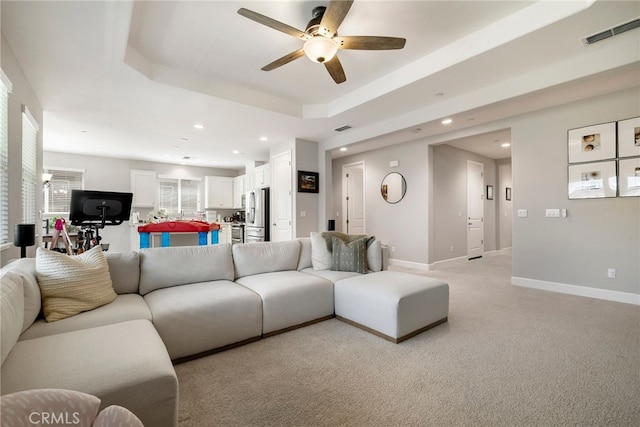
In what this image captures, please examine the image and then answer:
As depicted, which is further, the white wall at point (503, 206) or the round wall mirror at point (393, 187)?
the white wall at point (503, 206)

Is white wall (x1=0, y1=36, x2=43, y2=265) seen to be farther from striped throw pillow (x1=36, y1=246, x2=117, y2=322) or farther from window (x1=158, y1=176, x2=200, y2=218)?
window (x1=158, y1=176, x2=200, y2=218)

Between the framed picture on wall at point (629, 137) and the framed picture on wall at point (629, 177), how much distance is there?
9cm

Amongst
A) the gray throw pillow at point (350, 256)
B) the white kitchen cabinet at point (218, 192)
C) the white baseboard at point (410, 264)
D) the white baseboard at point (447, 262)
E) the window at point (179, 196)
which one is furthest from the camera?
the white kitchen cabinet at point (218, 192)

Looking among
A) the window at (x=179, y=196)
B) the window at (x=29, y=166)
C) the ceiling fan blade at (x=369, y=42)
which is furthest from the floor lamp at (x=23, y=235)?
the window at (x=179, y=196)

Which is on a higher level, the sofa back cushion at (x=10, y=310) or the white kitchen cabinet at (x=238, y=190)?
the white kitchen cabinet at (x=238, y=190)

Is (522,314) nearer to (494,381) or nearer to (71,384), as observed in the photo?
(494,381)

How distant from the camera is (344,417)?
153cm

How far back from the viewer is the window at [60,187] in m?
6.67

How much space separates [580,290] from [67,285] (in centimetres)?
545

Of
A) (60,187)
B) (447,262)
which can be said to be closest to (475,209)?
(447,262)

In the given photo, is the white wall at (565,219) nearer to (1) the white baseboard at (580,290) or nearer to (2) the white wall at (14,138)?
(1) the white baseboard at (580,290)

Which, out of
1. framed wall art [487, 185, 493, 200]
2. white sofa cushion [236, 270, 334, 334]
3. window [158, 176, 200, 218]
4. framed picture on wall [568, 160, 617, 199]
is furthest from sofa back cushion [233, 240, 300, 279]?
window [158, 176, 200, 218]

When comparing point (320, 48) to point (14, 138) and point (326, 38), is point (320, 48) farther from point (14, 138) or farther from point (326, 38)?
point (14, 138)

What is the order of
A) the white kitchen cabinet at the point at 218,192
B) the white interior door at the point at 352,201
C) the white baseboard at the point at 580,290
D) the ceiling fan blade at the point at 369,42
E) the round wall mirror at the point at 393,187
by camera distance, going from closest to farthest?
1. the ceiling fan blade at the point at 369,42
2. the white baseboard at the point at 580,290
3. the round wall mirror at the point at 393,187
4. the white interior door at the point at 352,201
5. the white kitchen cabinet at the point at 218,192
